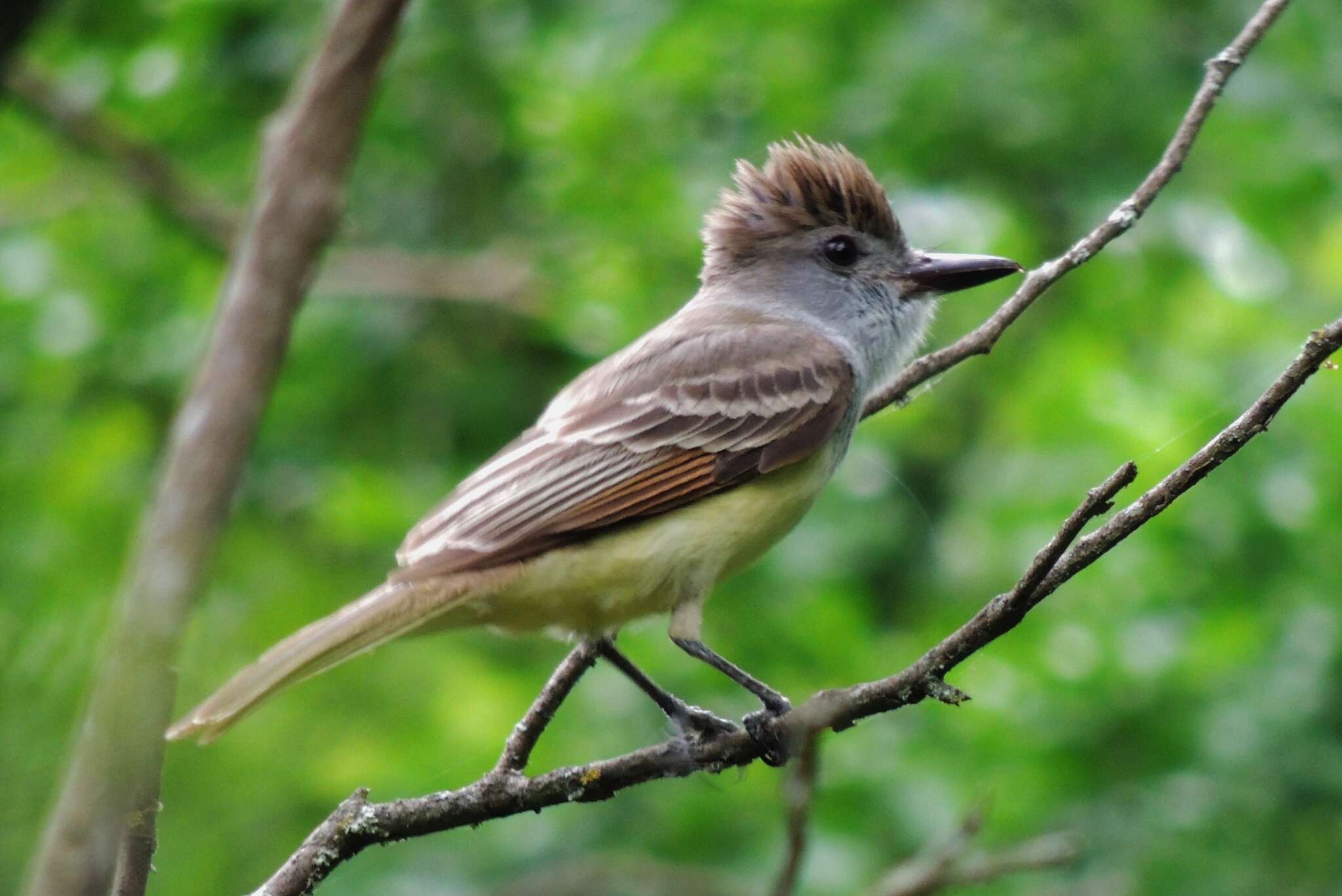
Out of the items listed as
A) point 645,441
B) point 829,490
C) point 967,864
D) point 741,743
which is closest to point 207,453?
point 741,743

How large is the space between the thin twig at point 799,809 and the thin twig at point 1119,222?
160 cm

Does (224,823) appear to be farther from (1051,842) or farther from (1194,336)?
(1194,336)

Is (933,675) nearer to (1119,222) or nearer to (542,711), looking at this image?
(542,711)

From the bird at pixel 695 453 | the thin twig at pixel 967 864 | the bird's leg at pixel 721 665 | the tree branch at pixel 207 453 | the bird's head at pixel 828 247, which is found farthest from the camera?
the bird's head at pixel 828 247

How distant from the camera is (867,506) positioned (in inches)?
300

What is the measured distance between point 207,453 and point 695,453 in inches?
105

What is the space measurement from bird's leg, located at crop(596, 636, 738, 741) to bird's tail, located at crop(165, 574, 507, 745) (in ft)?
1.35

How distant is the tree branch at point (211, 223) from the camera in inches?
280

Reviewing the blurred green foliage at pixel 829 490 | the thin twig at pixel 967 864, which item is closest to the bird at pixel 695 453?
the thin twig at pixel 967 864

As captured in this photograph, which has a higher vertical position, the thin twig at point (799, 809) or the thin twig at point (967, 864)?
the thin twig at point (967, 864)

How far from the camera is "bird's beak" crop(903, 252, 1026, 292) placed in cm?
498

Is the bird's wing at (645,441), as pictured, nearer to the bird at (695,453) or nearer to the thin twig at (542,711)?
the bird at (695,453)

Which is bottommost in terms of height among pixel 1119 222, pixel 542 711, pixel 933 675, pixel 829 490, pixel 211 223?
pixel 933 675

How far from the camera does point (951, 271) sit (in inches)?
201
